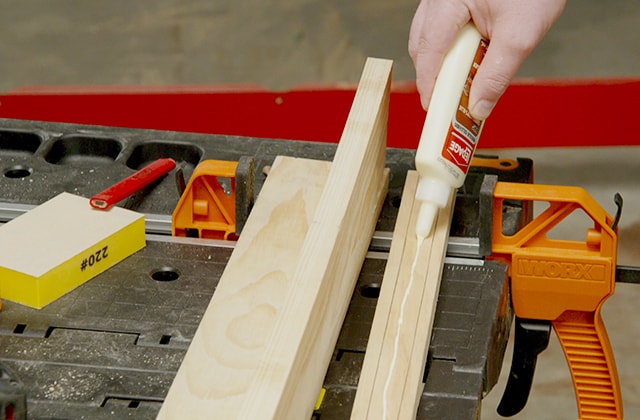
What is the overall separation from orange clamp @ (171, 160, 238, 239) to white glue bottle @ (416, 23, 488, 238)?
1.08 ft

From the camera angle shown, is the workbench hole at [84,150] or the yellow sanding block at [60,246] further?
the workbench hole at [84,150]

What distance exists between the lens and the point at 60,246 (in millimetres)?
1647

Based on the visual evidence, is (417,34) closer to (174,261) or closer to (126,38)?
(174,261)

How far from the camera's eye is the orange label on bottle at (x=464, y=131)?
1607mm

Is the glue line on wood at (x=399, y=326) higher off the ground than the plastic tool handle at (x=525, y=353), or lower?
higher

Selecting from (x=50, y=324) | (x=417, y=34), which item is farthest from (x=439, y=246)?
(x=50, y=324)

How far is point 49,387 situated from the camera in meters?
1.42

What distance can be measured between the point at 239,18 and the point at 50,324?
3582mm

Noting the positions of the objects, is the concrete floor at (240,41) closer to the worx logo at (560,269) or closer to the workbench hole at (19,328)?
the worx logo at (560,269)

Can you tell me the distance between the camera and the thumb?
1.62 metres

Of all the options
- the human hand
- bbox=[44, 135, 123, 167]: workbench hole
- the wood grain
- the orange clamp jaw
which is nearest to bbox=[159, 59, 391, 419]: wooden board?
the wood grain

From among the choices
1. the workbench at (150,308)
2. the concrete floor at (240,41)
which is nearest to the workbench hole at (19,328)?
the workbench at (150,308)

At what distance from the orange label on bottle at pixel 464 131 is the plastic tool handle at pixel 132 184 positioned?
1.85ft

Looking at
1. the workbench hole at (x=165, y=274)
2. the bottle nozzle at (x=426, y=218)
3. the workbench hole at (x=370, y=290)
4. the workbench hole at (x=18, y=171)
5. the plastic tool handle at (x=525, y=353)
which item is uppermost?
the bottle nozzle at (x=426, y=218)
